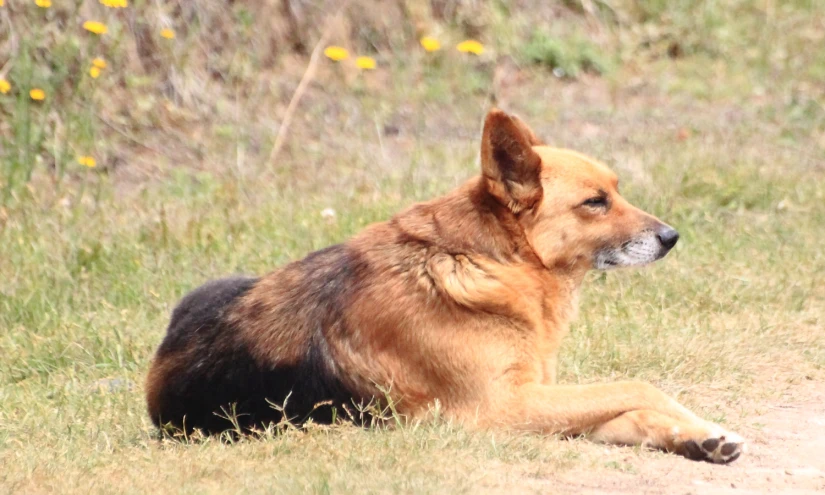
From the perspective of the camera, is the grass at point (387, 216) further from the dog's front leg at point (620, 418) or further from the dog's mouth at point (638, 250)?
the dog's mouth at point (638, 250)

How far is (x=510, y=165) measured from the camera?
4.93m

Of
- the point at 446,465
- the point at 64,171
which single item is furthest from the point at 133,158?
the point at 446,465

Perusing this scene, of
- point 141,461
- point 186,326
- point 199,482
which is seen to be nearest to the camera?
point 199,482

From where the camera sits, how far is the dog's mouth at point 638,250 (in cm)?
517

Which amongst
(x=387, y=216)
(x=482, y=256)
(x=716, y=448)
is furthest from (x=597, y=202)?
(x=387, y=216)

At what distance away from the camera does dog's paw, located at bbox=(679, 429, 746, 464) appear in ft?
15.1

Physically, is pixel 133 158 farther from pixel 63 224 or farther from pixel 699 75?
pixel 699 75

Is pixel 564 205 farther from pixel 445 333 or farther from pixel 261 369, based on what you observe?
pixel 261 369

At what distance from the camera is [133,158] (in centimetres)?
947

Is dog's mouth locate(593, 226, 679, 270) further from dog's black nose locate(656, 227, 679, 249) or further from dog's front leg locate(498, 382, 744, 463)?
dog's front leg locate(498, 382, 744, 463)

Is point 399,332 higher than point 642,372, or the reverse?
point 399,332

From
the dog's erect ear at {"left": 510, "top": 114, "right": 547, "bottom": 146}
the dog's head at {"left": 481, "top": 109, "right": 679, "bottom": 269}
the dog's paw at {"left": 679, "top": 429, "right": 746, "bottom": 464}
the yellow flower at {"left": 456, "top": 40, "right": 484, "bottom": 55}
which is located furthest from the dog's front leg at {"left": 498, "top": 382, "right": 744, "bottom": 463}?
the yellow flower at {"left": 456, "top": 40, "right": 484, "bottom": 55}

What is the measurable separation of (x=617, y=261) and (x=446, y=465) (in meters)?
1.41

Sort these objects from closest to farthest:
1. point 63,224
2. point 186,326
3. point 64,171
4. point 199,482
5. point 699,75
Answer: point 199,482 → point 186,326 → point 63,224 → point 64,171 → point 699,75
